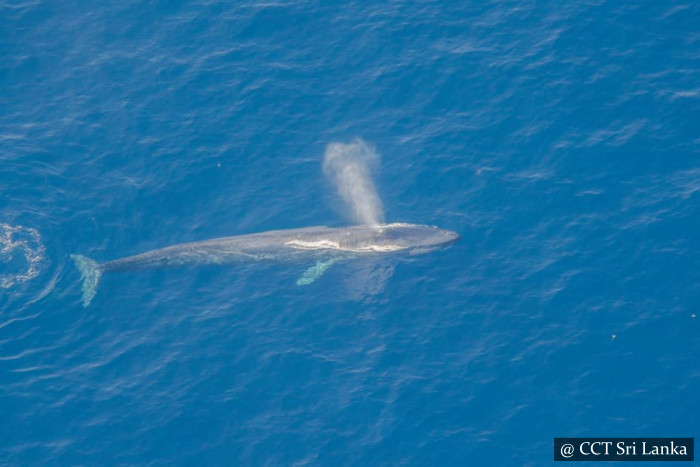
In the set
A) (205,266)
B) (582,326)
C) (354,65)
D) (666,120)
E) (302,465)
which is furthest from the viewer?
(354,65)

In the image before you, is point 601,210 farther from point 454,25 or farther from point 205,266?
point 205,266

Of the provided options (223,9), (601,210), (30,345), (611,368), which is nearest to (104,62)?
(223,9)

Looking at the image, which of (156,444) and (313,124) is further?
(313,124)

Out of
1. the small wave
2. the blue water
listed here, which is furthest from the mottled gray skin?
the small wave

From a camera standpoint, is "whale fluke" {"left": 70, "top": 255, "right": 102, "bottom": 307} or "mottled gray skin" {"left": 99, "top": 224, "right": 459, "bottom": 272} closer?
"whale fluke" {"left": 70, "top": 255, "right": 102, "bottom": 307}

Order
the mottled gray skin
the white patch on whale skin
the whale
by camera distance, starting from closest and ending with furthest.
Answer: the whale
the mottled gray skin
the white patch on whale skin

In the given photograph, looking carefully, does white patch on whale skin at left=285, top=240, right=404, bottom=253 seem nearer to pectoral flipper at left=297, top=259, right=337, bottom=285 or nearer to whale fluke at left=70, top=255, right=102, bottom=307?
pectoral flipper at left=297, top=259, right=337, bottom=285

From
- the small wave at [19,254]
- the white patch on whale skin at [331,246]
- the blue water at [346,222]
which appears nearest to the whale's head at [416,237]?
the white patch on whale skin at [331,246]

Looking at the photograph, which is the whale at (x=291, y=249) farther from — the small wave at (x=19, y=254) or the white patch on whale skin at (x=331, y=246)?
the small wave at (x=19, y=254)
